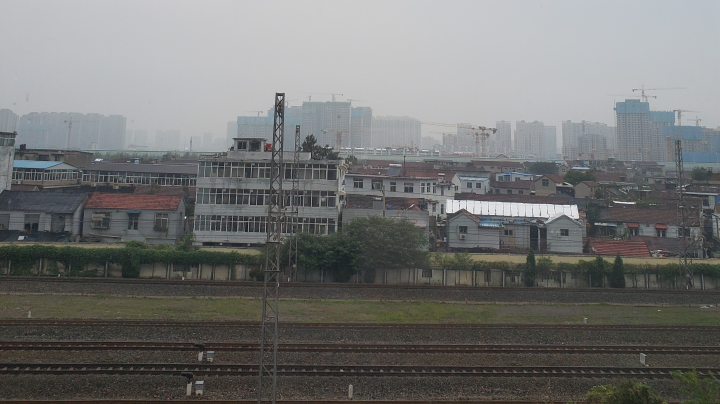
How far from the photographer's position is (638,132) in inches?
4245

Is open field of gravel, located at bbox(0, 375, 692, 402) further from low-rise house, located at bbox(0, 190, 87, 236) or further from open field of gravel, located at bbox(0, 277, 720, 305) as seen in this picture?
low-rise house, located at bbox(0, 190, 87, 236)

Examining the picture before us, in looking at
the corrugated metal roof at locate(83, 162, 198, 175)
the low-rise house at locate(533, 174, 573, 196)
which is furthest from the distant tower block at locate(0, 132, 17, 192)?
the low-rise house at locate(533, 174, 573, 196)

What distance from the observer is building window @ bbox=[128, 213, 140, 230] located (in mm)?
23312

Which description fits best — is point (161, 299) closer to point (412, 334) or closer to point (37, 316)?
point (37, 316)

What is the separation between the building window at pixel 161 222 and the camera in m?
23.3

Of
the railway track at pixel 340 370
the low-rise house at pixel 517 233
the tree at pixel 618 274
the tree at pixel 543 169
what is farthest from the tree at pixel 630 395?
the tree at pixel 543 169

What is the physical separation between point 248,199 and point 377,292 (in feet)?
29.5

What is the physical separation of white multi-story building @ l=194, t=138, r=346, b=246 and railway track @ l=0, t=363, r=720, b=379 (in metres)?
13.2

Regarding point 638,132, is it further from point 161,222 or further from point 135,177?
point 161,222

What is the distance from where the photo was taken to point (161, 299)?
14461mm

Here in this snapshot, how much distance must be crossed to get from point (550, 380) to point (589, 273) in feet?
35.4

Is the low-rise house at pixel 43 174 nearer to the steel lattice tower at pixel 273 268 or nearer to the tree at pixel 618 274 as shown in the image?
the steel lattice tower at pixel 273 268

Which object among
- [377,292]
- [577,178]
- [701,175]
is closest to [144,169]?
[377,292]

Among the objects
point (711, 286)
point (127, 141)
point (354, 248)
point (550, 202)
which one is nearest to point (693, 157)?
point (550, 202)
